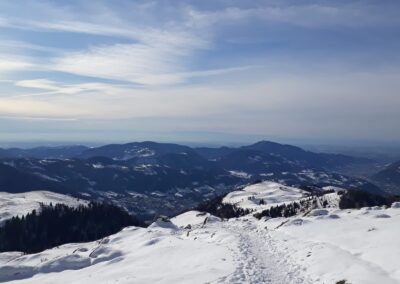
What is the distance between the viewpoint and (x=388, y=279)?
26047 millimetres

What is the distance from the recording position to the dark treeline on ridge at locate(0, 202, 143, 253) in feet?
557

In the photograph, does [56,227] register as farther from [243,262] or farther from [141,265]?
[243,262]

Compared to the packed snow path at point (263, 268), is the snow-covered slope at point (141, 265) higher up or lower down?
lower down

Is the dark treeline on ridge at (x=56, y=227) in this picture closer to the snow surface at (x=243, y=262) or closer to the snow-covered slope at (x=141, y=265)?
the snow-covered slope at (x=141, y=265)

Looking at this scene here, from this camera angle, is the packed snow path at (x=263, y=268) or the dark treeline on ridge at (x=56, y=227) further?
the dark treeline on ridge at (x=56, y=227)

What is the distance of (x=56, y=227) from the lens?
602ft

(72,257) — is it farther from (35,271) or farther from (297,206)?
(297,206)

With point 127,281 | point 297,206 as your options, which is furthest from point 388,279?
point 297,206

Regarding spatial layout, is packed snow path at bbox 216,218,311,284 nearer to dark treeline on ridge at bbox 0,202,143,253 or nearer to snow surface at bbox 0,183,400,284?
snow surface at bbox 0,183,400,284

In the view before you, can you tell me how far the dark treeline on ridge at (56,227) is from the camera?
16975 centimetres

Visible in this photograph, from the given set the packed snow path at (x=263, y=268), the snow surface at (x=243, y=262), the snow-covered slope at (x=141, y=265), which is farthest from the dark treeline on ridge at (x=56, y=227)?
the packed snow path at (x=263, y=268)

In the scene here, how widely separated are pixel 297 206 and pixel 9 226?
113 meters

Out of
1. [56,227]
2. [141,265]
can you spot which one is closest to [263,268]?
[141,265]

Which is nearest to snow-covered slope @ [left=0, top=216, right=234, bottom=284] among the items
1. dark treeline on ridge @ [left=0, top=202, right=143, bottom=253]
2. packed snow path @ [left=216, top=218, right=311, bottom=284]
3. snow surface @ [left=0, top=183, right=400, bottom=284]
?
snow surface @ [left=0, top=183, right=400, bottom=284]
